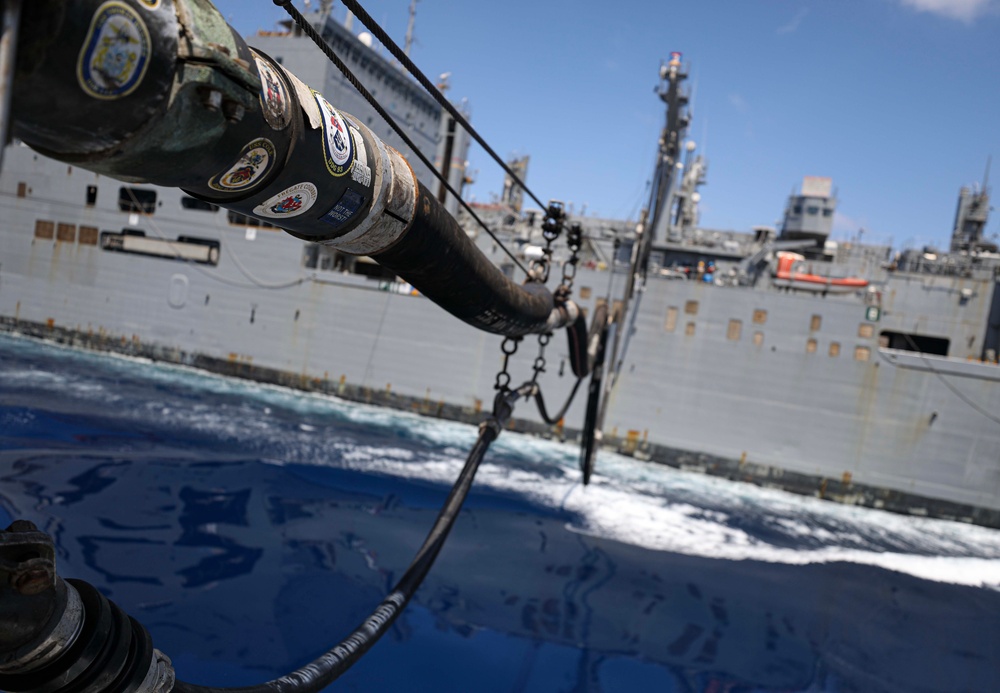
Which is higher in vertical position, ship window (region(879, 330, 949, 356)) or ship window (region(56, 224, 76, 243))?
ship window (region(879, 330, 949, 356))

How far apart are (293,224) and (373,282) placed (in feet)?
55.4

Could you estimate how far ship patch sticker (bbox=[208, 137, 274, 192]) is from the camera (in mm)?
1473

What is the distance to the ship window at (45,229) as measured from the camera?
69.7ft

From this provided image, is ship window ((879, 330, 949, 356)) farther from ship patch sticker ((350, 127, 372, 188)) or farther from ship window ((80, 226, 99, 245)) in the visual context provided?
ship window ((80, 226, 99, 245))

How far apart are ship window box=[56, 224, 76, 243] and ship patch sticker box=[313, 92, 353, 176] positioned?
77.4 ft

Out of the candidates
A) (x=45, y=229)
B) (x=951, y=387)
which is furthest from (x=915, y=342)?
(x=45, y=229)

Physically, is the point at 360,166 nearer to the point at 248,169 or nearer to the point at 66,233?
the point at 248,169

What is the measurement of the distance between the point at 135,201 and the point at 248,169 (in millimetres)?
22432

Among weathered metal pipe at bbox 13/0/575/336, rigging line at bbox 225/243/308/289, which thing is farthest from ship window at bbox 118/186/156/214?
weathered metal pipe at bbox 13/0/575/336

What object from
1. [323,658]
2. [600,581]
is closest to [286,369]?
[600,581]

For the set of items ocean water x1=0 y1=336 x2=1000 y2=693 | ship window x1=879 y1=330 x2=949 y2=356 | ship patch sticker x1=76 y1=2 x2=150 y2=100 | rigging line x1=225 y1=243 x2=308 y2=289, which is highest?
ship window x1=879 y1=330 x2=949 y2=356

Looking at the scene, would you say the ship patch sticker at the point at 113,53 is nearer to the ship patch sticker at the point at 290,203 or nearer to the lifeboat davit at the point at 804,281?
the ship patch sticker at the point at 290,203

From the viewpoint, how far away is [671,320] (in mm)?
16938

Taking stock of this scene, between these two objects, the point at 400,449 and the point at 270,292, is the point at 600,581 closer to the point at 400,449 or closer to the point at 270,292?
the point at 400,449
